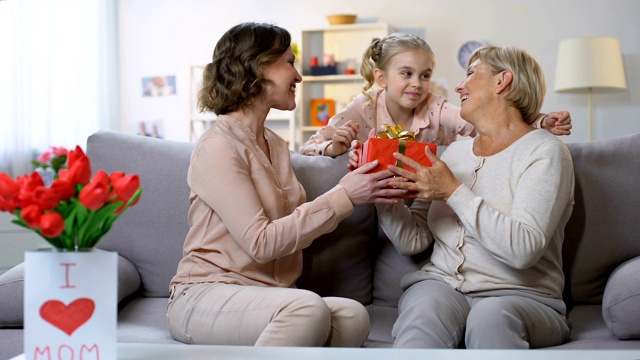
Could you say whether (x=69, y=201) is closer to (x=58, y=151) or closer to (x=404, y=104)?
(x=58, y=151)

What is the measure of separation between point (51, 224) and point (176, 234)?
1250mm

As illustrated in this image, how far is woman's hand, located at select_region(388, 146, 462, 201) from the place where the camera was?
6.22 feet

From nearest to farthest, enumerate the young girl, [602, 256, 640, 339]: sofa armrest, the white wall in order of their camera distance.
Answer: [602, 256, 640, 339]: sofa armrest, the young girl, the white wall

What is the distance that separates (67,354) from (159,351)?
24cm

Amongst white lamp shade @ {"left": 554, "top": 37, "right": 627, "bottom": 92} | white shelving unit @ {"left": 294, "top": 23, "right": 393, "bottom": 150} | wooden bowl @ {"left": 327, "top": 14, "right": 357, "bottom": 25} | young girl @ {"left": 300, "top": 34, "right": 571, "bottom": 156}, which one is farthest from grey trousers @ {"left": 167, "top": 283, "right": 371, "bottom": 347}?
wooden bowl @ {"left": 327, "top": 14, "right": 357, "bottom": 25}

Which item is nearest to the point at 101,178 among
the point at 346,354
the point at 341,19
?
the point at 346,354

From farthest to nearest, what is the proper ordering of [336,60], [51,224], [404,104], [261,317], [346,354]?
[336,60] < [404,104] < [261,317] < [346,354] < [51,224]

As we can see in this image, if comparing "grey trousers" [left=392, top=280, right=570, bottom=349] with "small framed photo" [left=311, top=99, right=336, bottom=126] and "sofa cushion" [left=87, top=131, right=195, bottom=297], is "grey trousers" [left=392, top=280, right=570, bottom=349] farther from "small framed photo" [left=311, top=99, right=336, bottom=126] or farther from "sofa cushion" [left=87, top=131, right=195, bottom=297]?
"small framed photo" [left=311, top=99, right=336, bottom=126]

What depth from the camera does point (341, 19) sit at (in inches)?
229

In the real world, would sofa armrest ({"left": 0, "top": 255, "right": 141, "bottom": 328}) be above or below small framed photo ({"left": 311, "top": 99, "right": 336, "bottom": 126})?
below

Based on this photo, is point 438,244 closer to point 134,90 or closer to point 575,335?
point 575,335

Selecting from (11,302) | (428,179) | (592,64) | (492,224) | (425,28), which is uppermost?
(425,28)

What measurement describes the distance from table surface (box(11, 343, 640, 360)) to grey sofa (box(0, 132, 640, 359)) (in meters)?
0.79

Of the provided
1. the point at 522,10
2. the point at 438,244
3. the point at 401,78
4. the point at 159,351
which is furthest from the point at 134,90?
the point at 159,351
